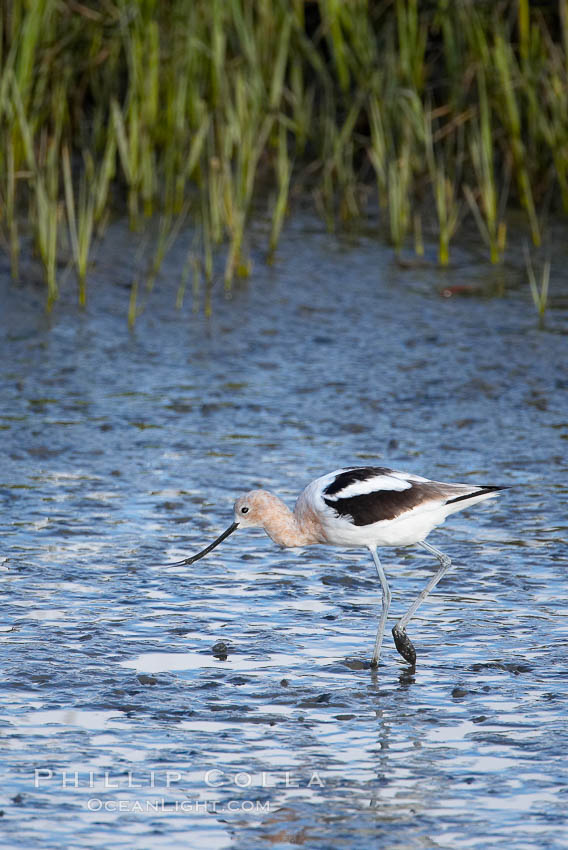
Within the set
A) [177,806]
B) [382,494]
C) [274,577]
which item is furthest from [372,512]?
[177,806]

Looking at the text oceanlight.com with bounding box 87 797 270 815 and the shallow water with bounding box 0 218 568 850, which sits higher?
the text oceanlight.com with bounding box 87 797 270 815

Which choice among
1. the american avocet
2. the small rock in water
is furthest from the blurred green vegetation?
the small rock in water

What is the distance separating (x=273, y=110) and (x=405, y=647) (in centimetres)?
656

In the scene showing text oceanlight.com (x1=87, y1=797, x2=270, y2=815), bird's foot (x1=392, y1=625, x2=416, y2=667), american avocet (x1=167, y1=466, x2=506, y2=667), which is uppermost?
american avocet (x1=167, y1=466, x2=506, y2=667)

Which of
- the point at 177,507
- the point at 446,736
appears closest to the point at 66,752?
the point at 446,736

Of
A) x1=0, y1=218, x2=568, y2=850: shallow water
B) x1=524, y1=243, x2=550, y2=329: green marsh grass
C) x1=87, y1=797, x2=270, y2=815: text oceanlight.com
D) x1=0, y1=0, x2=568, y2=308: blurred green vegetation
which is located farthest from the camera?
x1=0, y1=0, x2=568, y2=308: blurred green vegetation

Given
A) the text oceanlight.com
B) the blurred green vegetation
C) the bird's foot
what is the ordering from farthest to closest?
the blurred green vegetation
the bird's foot
the text oceanlight.com

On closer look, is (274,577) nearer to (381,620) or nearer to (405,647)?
(381,620)

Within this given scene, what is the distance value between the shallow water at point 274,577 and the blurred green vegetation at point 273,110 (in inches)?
21.9

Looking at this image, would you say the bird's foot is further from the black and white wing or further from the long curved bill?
the long curved bill

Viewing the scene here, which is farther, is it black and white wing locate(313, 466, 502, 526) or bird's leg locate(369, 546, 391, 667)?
black and white wing locate(313, 466, 502, 526)

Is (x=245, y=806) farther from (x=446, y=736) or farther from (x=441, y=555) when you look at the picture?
(x=441, y=555)

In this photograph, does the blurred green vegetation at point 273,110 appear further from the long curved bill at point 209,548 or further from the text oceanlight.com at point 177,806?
the text oceanlight.com at point 177,806

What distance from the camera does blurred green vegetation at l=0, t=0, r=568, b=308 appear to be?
9844 millimetres
